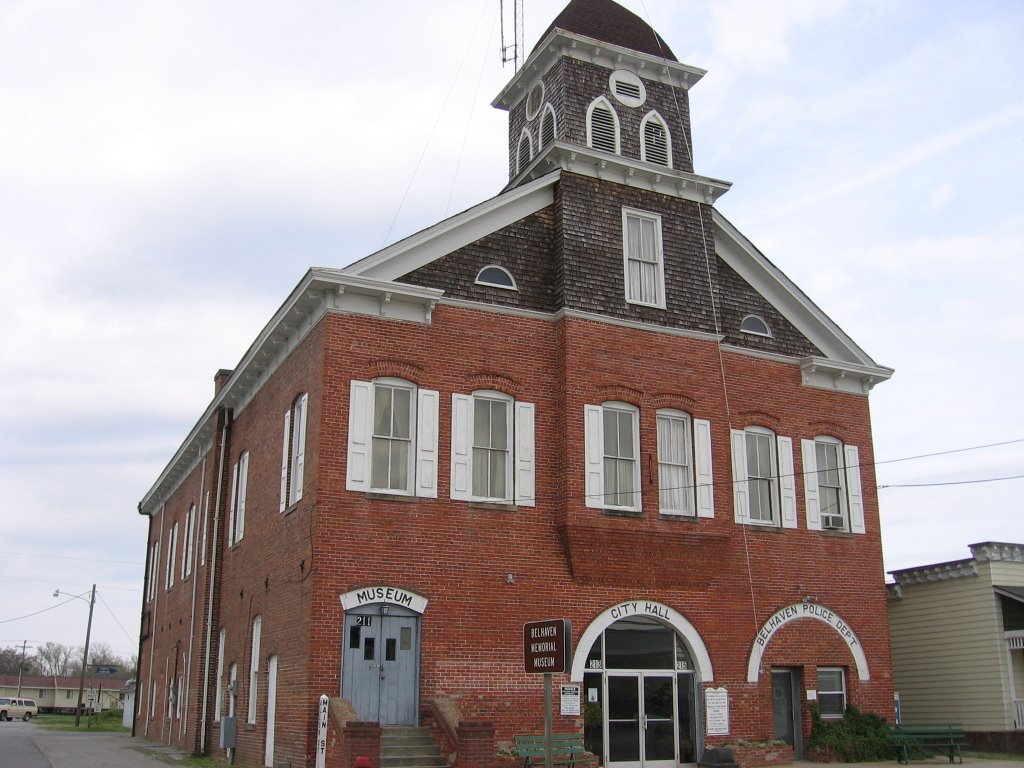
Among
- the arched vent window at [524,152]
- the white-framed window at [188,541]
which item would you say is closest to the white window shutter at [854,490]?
the arched vent window at [524,152]

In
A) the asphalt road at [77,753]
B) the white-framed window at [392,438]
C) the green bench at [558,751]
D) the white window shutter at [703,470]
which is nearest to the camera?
the green bench at [558,751]

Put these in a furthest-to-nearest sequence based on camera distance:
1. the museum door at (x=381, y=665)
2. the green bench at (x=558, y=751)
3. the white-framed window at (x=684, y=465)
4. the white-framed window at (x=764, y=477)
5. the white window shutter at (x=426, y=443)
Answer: the white-framed window at (x=764, y=477), the white-framed window at (x=684, y=465), the white window shutter at (x=426, y=443), the museum door at (x=381, y=665), the green bench at (x=558, y=751)

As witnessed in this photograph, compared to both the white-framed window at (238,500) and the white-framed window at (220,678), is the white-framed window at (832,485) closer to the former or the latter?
the white-framed window at (238,500)

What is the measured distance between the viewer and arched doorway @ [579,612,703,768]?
20.5 m

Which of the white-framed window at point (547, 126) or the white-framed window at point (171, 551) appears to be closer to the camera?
the white-framed window at point (547, 126)

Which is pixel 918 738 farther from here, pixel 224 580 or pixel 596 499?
pixel 224 580

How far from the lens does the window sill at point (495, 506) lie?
20234mm

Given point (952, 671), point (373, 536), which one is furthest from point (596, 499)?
point (952, 671)

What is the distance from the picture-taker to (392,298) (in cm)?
2042

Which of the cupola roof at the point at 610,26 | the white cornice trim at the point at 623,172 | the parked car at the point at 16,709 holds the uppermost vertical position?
the cupola roof at the point at 610,26

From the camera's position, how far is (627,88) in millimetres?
25078

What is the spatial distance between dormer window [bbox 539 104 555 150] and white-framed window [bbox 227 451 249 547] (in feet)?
34.5

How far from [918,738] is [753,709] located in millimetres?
3730

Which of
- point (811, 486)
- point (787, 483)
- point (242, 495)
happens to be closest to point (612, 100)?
point (787, 483)
